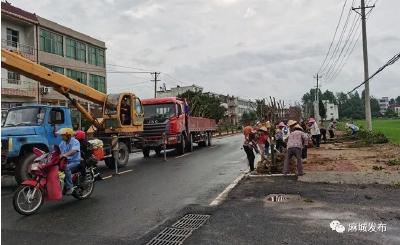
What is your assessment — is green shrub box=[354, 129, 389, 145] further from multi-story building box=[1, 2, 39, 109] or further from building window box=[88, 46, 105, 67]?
building window box=[88, 46, 105, 67]

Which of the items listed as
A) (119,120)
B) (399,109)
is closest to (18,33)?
(119,120)

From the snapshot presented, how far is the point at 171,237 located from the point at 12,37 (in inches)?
1360

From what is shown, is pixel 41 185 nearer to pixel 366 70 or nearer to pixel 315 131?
pixel 315 131

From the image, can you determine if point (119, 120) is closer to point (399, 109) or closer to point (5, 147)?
point (5, 147)

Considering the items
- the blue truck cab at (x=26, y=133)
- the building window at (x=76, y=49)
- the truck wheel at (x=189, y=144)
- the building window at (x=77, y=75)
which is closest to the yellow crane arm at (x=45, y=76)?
the blue truck cab at (x=26, y=133)

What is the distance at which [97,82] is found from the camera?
49.3 metres

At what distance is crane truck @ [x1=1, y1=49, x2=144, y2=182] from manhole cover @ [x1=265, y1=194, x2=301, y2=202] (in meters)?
6.61

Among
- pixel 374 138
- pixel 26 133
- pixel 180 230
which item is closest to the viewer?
pixel 180 230

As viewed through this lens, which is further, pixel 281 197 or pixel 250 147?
pixel 250 147

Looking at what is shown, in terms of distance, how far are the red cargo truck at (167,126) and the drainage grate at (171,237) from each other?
13.2 meters

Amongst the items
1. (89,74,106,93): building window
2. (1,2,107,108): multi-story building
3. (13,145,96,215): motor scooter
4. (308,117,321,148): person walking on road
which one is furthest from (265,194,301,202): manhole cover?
(89,74,106,93): building window

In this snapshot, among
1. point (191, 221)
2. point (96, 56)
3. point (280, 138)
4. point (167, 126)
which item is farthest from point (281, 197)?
point (96, 56)

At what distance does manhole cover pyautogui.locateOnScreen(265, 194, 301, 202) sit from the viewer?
9.10 m

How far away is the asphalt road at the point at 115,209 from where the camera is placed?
22.3 ft
